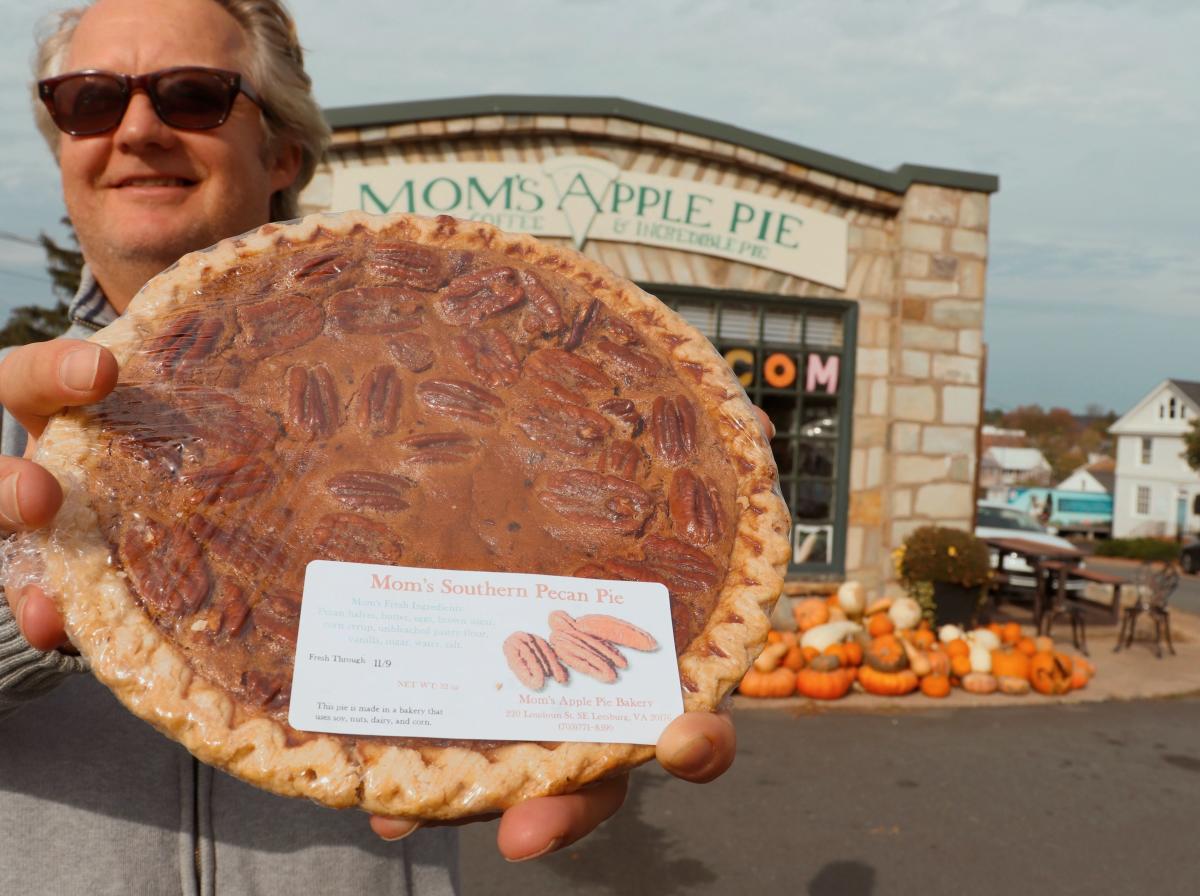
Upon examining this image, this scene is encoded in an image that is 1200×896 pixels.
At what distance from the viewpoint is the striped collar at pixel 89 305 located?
181cm

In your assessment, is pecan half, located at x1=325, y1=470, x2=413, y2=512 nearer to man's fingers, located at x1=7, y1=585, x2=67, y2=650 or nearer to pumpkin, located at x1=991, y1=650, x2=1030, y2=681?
man's fingers, located at x1=7, y1=585, x2=67, y2=650

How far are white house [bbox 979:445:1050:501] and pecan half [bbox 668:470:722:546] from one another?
275 ft

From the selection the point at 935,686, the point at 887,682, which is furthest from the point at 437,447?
the point at 935,686

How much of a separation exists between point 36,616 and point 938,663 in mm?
7969

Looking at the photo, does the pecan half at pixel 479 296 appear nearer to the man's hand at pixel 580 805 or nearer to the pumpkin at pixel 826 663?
the man's hand at pixel 580 805

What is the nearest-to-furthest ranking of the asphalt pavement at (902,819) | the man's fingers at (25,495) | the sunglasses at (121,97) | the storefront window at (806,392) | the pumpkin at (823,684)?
the man's fingers at (25,495), the sunglasses at (121,97), the asphalt pavement at (902,819), the pumpkin at (823,684), the storefront window at (806,392)

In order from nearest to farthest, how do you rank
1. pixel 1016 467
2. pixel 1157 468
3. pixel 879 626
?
pixel 879 626 → pixel 1157 468 → pixel 1016 467

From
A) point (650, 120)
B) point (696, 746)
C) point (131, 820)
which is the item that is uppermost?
point (650, 120)

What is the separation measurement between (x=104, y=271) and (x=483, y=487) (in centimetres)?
97

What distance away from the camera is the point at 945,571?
8.77 meters

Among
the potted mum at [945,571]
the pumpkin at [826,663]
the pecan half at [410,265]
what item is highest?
the pecan half at [410,265]

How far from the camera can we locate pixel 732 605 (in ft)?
5.04

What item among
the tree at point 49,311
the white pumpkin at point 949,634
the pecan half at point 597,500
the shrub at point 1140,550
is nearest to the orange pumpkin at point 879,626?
the white pumpkin at point 949,634

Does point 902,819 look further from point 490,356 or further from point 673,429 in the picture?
point 490,356
